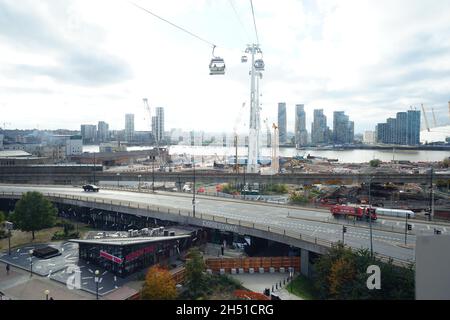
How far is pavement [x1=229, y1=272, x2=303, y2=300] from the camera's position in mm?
6164

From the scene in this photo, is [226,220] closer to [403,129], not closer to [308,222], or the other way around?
[308,222]

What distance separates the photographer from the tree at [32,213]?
9328 millimetres

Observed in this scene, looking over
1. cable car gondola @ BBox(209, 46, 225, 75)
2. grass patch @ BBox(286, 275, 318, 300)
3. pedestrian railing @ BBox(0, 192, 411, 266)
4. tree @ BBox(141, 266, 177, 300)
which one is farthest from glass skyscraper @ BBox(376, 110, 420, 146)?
tree @ BBox(141, 266, 177, 300)

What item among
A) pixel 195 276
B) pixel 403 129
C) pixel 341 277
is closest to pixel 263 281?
pixel 195 276

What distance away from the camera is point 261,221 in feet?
29.3

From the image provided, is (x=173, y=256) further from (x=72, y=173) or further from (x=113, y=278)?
(x=72, y=173)

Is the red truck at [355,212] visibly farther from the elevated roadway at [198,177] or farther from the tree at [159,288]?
the elevated roadway at [198,177]

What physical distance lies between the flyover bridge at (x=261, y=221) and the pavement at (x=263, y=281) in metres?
0.76

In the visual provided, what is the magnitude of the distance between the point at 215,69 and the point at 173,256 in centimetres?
811

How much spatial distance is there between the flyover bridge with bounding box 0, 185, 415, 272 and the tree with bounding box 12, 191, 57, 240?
1565 mm

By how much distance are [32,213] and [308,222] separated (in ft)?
25.4

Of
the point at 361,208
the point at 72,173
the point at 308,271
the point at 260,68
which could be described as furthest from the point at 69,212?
the point at 260,68

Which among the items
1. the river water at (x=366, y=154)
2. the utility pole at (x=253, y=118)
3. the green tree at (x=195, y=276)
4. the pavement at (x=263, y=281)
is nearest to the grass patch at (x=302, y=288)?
the pavement at (x=263, y=281)
